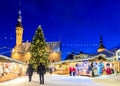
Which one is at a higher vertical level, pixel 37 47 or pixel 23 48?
pixel 23 48

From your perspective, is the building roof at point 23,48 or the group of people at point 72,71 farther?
the building roof at point 23,48

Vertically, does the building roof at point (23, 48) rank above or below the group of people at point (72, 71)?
above

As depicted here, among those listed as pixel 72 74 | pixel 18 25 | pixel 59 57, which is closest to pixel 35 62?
pixel 72 74

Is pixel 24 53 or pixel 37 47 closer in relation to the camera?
pixel 37 47

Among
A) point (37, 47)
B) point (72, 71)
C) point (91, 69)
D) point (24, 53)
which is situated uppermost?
point (24, 53)

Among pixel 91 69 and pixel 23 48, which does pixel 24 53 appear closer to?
pixel 23 48

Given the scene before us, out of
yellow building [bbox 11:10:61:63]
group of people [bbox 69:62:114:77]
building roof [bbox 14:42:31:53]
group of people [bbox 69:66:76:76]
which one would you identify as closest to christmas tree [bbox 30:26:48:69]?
group of people [bbox 69:66:76:76]

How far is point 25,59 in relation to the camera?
115500mm

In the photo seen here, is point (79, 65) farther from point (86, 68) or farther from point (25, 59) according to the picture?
point (25, 59)

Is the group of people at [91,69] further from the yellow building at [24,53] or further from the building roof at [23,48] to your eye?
the building roof at [23,48]

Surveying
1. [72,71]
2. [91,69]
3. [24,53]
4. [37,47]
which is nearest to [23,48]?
[24,53]

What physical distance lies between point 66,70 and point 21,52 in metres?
54.6

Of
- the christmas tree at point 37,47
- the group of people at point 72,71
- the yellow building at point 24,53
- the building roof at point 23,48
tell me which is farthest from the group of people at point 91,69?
the building roof at point 23,48

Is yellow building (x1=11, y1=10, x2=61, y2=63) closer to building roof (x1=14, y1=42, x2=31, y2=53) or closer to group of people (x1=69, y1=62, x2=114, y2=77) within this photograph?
building roof (x1=14, y1=42, x2=31, y2=53)
